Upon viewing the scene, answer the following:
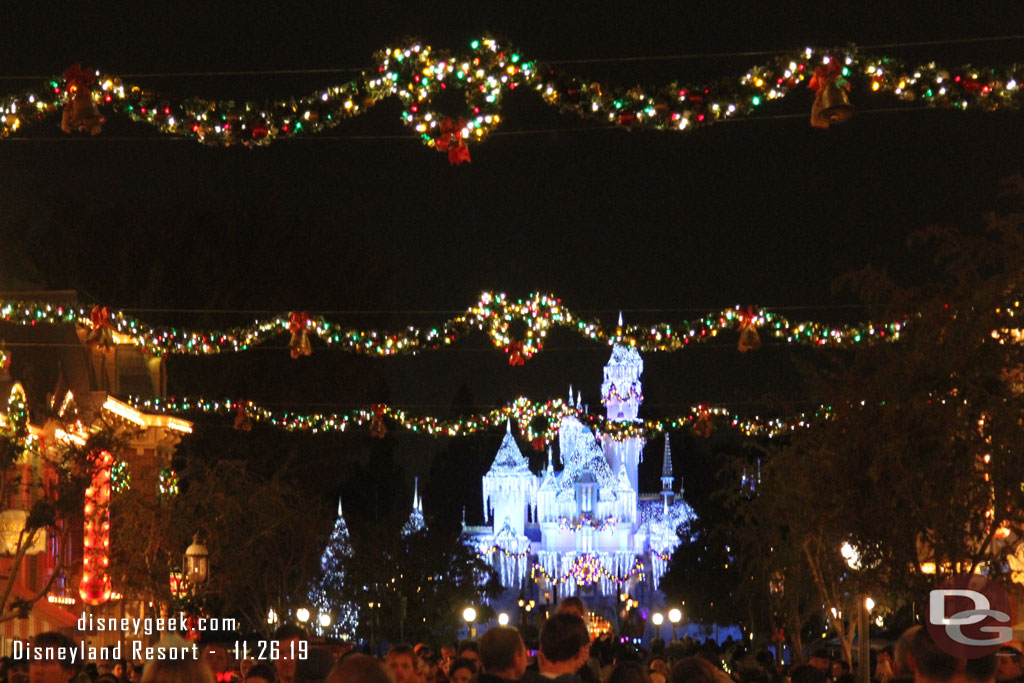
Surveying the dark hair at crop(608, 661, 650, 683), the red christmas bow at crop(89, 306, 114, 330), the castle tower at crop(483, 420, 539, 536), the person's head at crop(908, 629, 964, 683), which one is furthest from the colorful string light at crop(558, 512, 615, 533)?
the person's head at crop(908, 629, 964, 683)

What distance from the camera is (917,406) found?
1562cm

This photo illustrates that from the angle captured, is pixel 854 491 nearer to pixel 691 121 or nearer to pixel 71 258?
pixel 691 121

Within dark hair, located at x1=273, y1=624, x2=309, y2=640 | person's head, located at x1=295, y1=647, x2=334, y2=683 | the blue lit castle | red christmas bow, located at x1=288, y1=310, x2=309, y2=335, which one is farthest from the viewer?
the blue lit castle

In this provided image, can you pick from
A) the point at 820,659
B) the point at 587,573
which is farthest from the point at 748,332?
the point at 587,573

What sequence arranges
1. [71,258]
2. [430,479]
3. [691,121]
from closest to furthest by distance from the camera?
[691,121] < [71,258] < [430,479]

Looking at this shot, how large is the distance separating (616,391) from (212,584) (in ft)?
302

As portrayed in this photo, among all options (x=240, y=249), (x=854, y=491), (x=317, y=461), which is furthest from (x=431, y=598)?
(x=854, y=491)

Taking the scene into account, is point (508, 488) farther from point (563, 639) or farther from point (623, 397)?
point (563, 639)

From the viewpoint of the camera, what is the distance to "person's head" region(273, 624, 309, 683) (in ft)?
30.6

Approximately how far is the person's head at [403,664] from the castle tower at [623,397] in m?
113

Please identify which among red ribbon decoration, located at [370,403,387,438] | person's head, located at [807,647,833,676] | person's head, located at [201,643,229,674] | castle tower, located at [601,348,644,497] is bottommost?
person's head, located at [807,647,833,676]

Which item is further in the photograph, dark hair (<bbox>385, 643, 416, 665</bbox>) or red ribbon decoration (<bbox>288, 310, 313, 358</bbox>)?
red ribbon decoration (<bbox>288, 310, 313, 358</bbox>)

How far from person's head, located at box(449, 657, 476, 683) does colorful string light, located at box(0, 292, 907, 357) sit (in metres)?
10.4

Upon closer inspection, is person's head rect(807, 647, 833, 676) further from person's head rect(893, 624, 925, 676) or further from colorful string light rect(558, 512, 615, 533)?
colorful string light rect(558, 512, 615, 533)
